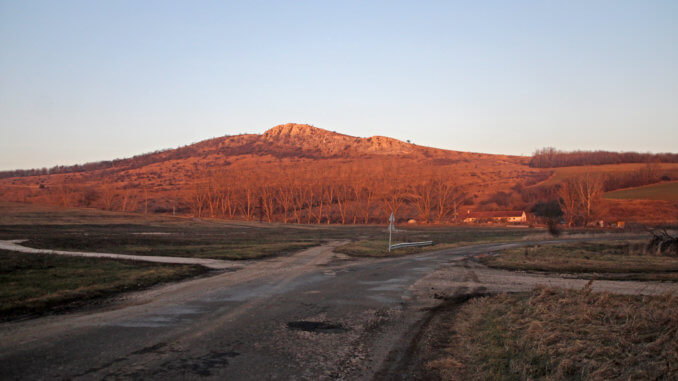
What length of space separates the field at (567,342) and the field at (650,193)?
289ft

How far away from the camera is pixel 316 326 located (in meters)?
9.58

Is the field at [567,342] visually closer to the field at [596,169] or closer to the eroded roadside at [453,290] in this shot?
the eroded roadside at [453,290]

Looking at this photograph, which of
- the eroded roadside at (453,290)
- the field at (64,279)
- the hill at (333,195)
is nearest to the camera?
the eroded roadside at (453,290)

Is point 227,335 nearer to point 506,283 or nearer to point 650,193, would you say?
point 506,283

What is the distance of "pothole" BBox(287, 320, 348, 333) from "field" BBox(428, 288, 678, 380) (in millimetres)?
2162

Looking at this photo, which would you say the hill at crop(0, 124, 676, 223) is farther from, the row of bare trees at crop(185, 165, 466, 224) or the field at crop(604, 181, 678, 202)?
the field at crop(604, 181, 678, 202)

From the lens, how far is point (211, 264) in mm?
20953

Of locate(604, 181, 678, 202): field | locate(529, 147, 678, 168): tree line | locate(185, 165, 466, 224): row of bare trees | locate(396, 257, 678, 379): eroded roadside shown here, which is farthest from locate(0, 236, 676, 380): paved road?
locate(529, 147, 678, 168): tree line

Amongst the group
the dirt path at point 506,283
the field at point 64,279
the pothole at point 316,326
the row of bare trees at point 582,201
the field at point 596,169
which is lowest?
the dirt path at point 506,283

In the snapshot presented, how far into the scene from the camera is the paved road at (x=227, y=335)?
6.57 metres

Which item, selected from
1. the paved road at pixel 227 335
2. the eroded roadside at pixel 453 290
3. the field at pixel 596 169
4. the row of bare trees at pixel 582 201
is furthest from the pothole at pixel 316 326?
the field at pixel 596 169

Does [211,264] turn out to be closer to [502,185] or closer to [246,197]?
[246,197]

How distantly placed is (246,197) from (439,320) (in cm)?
9972

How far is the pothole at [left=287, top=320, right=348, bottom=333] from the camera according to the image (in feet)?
30.4
